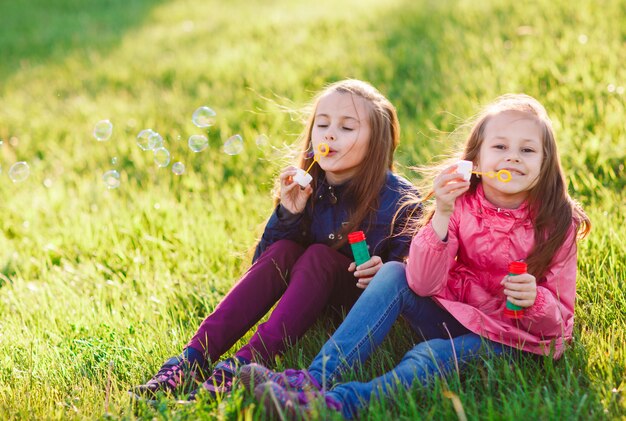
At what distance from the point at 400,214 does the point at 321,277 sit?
470 millimetres

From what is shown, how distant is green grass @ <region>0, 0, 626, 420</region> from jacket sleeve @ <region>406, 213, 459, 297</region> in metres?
0.31

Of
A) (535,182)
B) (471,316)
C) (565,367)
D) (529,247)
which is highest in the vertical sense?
(535,182)

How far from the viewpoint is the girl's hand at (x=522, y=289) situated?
2.52 metres

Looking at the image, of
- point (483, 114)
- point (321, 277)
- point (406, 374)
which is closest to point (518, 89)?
point (483, 114)

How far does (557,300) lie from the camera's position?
2674 millimetres

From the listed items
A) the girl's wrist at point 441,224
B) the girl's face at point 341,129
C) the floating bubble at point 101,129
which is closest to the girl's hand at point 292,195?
the girl's face at point 341,129

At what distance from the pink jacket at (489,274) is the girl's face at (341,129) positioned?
0.53 meters

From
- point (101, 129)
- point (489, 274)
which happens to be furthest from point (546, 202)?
point (101, 129)

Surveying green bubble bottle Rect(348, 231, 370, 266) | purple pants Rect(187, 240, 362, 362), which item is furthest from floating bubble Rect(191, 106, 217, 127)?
green bubble bottle Rect(348, 231, 370, 266)

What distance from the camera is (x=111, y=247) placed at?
4.16 metres

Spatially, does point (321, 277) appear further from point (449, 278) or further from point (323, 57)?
point (323, 57)

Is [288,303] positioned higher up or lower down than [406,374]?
higher up

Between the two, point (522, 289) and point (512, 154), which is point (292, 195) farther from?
point (522, 289)

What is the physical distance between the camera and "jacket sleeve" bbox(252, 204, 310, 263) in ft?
10.4
